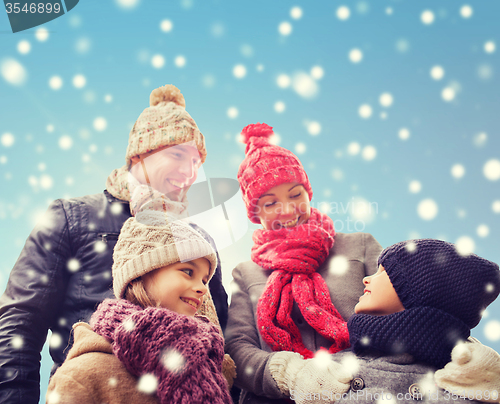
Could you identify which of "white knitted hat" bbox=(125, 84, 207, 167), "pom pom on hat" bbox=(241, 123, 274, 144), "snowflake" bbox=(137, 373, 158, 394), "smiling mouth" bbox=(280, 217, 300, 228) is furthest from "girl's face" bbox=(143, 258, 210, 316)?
"pom pom on hat" bbox=(241, 123, 274, 144)

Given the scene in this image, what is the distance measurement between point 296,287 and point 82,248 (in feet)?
3.11

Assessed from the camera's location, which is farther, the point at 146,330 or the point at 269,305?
the point at 269,305

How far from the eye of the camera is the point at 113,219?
1.56 metres

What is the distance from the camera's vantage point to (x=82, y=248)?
1.44 metres

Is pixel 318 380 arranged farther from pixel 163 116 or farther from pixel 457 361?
pixel 163 116

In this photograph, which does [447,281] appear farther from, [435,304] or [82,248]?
[82,248]

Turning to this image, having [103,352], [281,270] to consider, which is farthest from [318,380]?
[103,352]

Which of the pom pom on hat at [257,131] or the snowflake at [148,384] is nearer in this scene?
the snowflake at [148,384]

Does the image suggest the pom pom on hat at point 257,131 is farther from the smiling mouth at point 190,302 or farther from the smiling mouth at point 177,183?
the smiling mouth at point 190,302

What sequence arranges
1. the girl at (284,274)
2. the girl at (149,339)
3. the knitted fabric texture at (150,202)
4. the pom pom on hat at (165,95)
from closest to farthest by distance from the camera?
the girl at (149,339) < the girl at (284,274) < the knitted fabric texture at (150,202) < the pom pom on hat at (165,95)

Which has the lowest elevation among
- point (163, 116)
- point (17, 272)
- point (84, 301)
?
point (84, 301)

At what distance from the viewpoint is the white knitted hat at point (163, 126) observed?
5.55 ft

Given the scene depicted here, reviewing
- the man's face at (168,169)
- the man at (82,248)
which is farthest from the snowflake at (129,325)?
the man's face at (168,169)

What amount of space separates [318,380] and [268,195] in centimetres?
87
